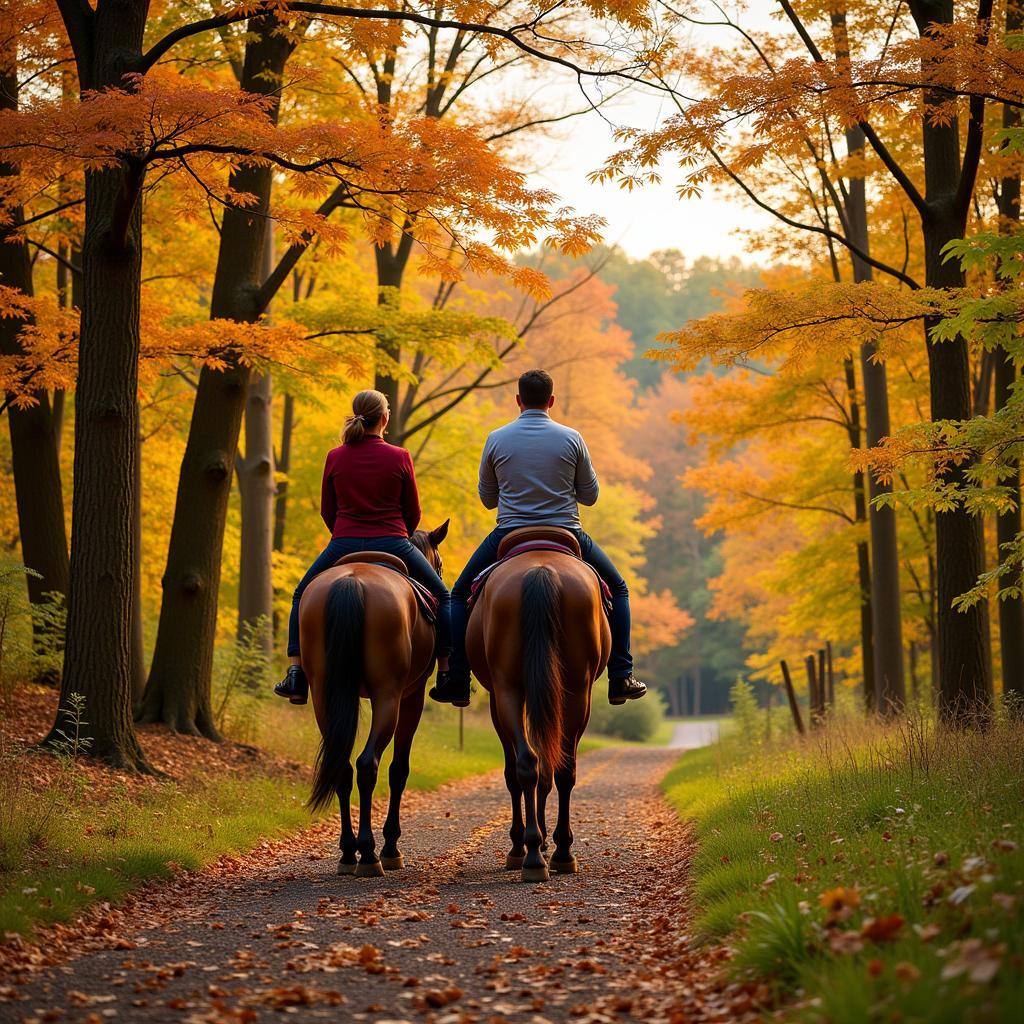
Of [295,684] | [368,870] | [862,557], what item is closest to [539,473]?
[295,684]

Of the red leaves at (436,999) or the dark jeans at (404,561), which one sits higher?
the dark jeans at (404,561)

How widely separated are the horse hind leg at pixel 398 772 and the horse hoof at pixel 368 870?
1.08 ft

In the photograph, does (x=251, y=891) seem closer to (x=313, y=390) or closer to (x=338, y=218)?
(x=313, y=390)

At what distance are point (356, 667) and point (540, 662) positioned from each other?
1293mm

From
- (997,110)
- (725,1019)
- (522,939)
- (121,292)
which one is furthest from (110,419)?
(997,110)

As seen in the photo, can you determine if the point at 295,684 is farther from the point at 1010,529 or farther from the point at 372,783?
the point at 1010,529

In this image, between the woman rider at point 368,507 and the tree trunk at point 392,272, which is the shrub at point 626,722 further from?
the woman rider at point 368,507

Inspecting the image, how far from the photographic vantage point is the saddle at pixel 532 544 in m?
7.95

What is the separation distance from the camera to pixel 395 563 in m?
8.44

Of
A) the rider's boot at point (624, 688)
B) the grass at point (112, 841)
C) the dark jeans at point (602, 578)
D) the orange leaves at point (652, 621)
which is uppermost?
the dark jeans at point (602, 578)

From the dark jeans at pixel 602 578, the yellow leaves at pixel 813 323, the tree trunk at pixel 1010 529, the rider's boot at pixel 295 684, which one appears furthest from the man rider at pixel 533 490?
the tree trunk at pixel 1010 529

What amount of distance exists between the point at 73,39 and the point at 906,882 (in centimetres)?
956

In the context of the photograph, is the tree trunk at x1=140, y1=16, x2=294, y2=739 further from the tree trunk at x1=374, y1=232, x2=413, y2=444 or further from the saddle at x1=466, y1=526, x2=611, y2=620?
the saddle at x1=466, y1=526, x2=611, y2=620

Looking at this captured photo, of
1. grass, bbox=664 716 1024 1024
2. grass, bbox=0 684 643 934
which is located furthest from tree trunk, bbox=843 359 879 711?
grass, bbox=0 684 643 934
